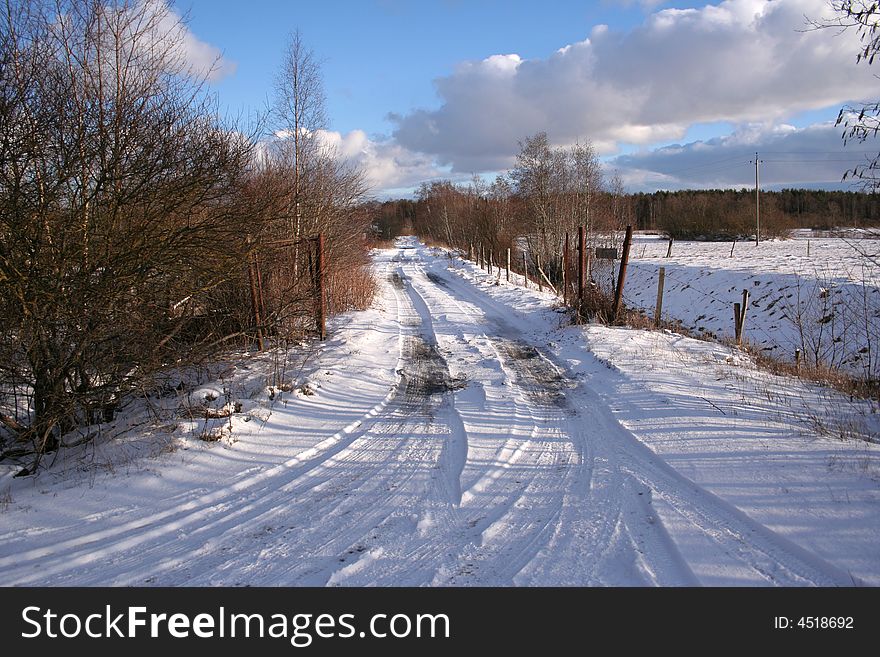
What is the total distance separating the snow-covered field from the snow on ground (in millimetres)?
9921

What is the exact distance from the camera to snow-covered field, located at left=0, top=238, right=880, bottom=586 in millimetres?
3432

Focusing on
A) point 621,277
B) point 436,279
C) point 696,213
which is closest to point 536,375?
point 621,277

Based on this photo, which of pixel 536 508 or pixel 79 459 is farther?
pixel 79 459

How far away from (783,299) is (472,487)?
2186 centimetres

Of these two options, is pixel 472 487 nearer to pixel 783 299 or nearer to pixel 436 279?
pixel 783 299

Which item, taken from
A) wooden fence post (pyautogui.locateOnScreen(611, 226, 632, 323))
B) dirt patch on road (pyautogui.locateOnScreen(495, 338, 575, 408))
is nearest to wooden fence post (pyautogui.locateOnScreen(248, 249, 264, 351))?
dirt patch on road (pyautogui.locateOnScreen(495, 338, 575, 408))

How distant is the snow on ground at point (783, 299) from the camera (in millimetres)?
15987

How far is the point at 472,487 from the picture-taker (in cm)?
464

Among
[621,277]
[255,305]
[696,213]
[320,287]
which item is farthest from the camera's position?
[696,213]

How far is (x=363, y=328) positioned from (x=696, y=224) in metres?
62.9
